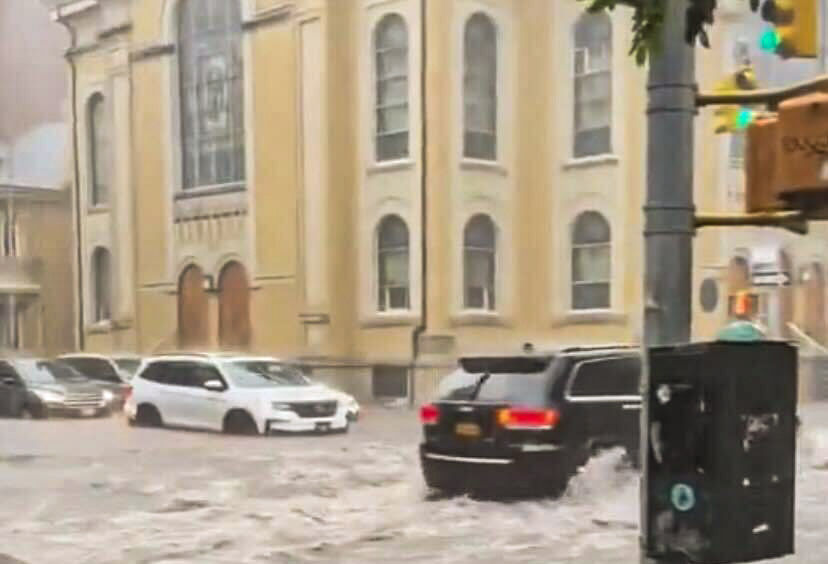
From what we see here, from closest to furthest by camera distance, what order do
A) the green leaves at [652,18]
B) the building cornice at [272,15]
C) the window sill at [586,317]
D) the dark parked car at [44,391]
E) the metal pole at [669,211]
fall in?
the green leaves at [652,18] → the metal pole at [669,211] → the window sill at [586,317] → the dark parked car at [44,391] → the building cornice at [272,15]

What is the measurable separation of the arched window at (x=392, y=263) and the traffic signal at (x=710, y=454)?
7.33 metres

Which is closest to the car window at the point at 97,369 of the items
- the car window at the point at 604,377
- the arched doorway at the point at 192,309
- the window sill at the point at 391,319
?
the arched doorway at the point at 192,309

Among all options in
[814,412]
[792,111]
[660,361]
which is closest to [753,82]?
[792,111]

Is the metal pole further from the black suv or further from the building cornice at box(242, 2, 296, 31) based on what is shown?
the building cornice at box(242, 2, 296, 31)

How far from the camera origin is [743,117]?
5.15m

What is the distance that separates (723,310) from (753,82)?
466 cm

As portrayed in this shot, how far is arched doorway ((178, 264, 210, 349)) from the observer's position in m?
12.0

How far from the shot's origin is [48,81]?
37.7 feet

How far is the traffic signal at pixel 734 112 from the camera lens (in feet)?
16.8

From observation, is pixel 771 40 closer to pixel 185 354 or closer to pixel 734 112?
pixel 734 112

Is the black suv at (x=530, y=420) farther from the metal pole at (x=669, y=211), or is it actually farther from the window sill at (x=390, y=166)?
the metal pole at (x=669, y=211)

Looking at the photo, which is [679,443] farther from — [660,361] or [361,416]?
[361,416]

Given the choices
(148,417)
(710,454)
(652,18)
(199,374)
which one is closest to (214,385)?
(199,374)

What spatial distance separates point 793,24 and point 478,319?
6.45 m
